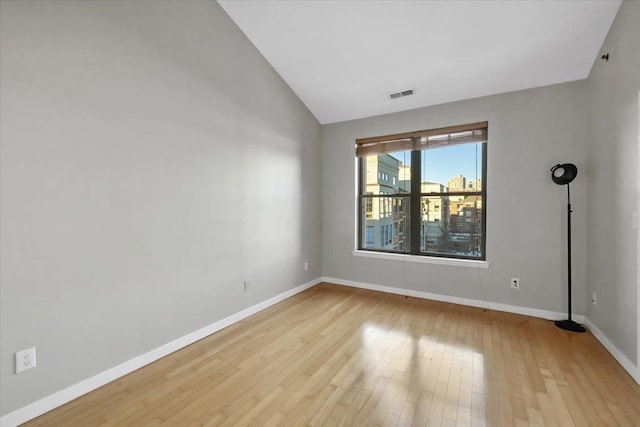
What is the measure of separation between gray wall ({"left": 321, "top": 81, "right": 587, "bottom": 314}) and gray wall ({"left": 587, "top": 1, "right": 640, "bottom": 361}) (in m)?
0.15

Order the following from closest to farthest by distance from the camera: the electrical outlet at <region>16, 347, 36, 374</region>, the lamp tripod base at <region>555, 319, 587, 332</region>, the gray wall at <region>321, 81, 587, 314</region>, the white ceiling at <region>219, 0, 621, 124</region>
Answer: the electrical outlet at <region>16, 347, 36, 374</region>, the white ceiling at <region>219, 0, 621, 124</region>, the lamp tripod base at <region>555, 319, 587, 332</region>, the gray wall at <region>321, 81, 587, 314</region>

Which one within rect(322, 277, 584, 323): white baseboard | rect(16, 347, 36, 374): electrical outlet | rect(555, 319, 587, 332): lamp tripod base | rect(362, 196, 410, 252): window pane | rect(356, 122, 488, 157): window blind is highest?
rect(356, 122, 488, 157): window blind

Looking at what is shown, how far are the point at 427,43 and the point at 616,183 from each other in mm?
2187

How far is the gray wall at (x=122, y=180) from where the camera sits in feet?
5.71

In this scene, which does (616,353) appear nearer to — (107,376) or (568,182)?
(568,182)

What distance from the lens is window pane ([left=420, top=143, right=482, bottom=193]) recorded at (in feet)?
12.3

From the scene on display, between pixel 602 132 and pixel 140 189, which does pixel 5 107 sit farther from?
pixel 602 132

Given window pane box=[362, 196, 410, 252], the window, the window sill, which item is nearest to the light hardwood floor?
the window sill

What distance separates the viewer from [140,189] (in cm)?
234

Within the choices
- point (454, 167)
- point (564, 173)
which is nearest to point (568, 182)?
point (564, 173)

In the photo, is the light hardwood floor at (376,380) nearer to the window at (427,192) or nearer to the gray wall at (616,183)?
the gray wall at (616,183)

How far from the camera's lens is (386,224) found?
4.46 metres

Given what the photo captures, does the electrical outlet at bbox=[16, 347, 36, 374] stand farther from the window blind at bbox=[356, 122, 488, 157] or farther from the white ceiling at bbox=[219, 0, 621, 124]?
the window blind at bbox=[356, 122, 488, 157]

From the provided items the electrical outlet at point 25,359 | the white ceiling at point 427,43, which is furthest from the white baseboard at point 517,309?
the electrical outlet at point 25,359
